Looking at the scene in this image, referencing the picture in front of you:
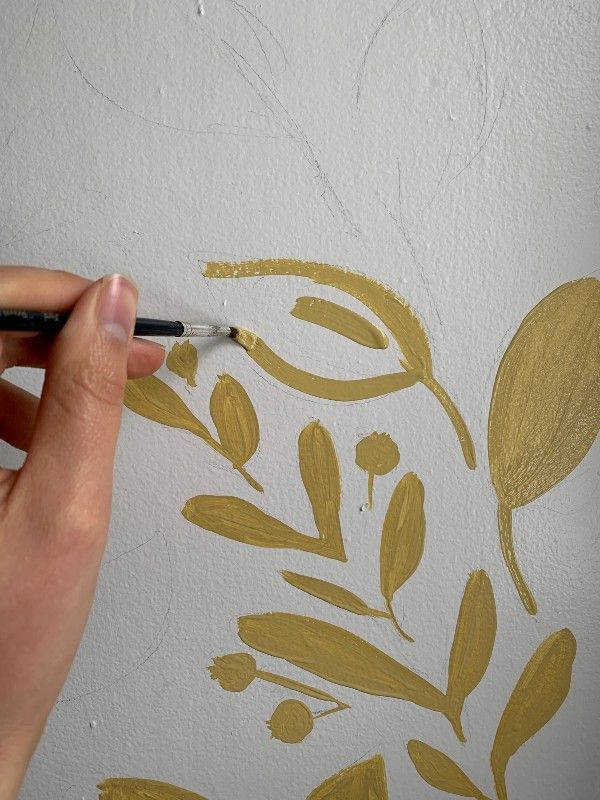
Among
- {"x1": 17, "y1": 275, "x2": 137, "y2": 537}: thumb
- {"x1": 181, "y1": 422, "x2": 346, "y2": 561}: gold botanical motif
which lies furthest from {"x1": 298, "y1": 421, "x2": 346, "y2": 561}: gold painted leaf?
{"x1": 17, "y1": 275, "x2": 137, "y2": 537}: thumb

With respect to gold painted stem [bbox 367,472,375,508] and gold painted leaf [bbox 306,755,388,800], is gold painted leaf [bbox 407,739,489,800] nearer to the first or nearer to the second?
gold painted leaf [bbox 306,755,388,800]

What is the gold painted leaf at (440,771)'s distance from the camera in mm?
422

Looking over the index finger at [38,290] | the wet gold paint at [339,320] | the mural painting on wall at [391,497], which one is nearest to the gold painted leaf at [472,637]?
the mural painting on wall at [391,497]

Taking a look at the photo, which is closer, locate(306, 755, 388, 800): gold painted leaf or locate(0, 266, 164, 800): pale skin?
locate(0, 266, 164, 800): pale skin

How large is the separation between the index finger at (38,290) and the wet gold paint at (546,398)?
22 centimetres

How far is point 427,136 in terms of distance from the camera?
1.25ft

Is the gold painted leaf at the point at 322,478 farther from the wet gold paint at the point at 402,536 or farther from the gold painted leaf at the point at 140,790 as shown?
the gold painted leaf at the point at 140,790

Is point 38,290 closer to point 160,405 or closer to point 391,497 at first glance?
point 160,405

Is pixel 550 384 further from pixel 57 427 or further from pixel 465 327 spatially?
pixel 57 427

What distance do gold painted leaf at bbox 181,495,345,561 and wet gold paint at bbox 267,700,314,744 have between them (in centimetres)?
9

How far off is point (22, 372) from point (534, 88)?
304mm

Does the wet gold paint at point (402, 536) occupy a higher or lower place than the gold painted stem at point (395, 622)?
higher

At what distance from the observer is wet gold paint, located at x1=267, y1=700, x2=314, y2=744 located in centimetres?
42

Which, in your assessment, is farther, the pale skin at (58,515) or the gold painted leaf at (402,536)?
the gold painted leaf at (402,536)
